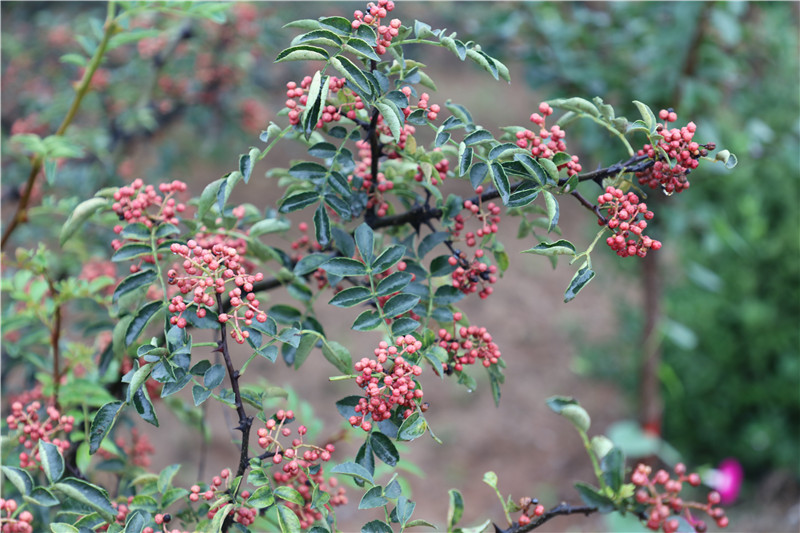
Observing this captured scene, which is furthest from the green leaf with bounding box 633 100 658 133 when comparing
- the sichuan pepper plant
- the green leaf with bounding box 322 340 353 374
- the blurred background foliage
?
the blurred background foliage

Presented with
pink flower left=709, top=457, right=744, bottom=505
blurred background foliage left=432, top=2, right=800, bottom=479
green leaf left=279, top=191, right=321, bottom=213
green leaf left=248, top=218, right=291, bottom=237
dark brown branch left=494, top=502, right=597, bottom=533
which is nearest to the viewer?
dark brown branch left=494, top=502, right=597, bottom=533

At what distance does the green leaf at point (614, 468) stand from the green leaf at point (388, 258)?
424 mm

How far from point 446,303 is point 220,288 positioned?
37cm

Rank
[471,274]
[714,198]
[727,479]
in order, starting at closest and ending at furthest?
[471,274]
[727,479]
[714,198]

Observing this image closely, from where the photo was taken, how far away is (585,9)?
10.1 ft

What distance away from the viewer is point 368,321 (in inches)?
41.7

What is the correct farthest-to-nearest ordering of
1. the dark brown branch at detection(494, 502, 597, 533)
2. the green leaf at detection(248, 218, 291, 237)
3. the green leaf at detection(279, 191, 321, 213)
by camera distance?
the green leaf at detection(248, 218, 291, 237) → the green leaf at detection(279, 191, 321, 213) → the dark brown branch at detection(494, 502, 597, 533)

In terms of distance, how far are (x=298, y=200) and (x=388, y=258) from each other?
17cm

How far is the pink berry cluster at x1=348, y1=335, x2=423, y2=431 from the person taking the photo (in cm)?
94

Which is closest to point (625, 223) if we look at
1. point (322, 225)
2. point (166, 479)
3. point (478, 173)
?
point (478, 173)

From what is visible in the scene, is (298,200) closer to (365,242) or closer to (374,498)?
(365,242)

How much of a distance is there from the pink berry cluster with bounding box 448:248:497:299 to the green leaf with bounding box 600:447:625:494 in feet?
0.97

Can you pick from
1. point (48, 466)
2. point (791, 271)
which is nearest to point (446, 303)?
point (48, 466)

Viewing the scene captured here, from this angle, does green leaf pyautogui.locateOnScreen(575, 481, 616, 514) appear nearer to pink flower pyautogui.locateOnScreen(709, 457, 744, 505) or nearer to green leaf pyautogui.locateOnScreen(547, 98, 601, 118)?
green leaf pyautogui.locateOnScreen(547, 98, 601, 118)
